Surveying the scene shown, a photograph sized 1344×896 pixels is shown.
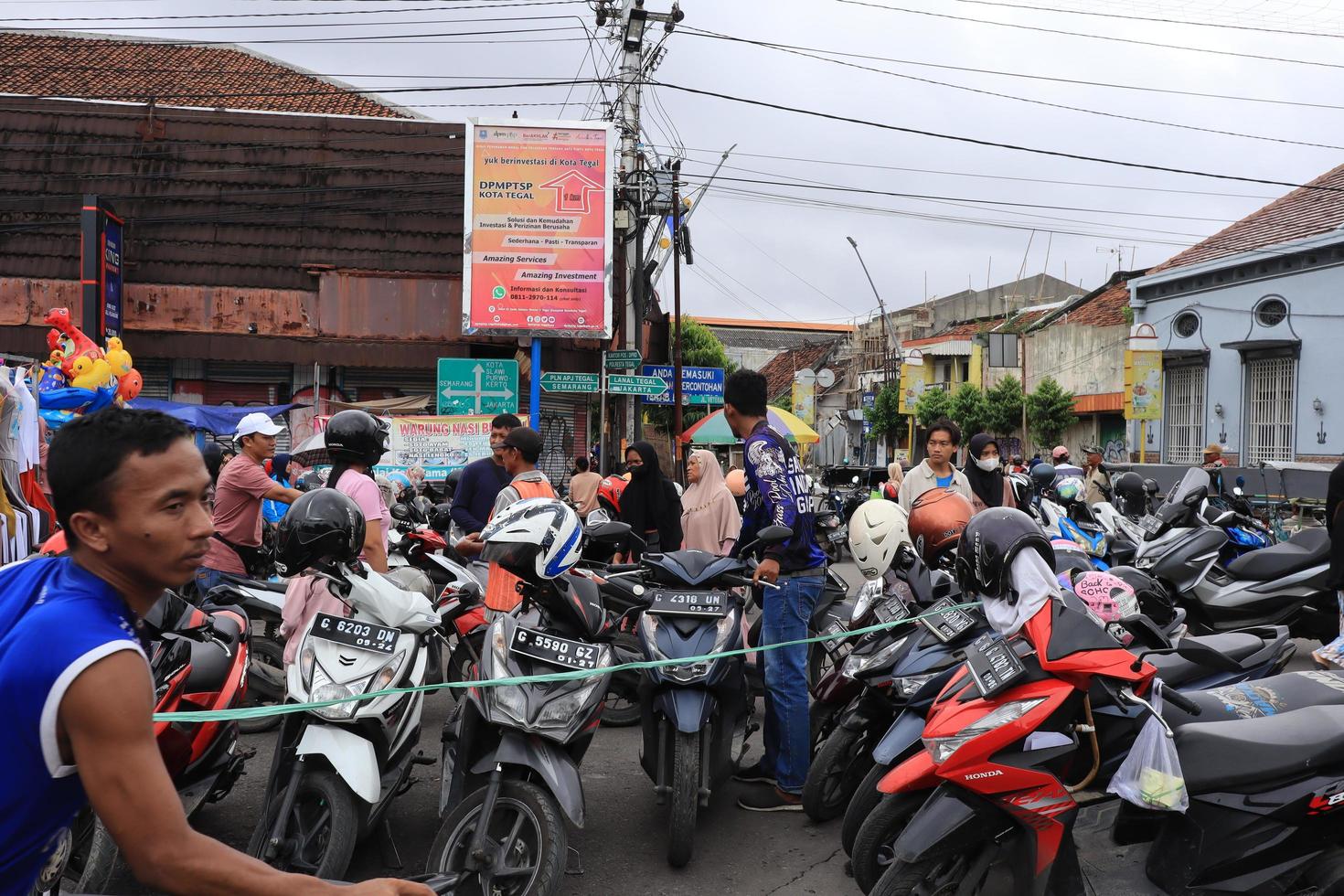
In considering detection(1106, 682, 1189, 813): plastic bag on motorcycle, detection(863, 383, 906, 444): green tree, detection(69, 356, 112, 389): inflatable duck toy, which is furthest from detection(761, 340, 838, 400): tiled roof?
detection(1106, 682, 1189, 813): plastic bag on motorcycle

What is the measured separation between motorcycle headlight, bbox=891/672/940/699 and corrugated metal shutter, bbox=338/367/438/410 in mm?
16013

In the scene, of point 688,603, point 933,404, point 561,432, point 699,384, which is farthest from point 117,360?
point 933,404

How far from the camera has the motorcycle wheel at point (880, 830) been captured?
11.1 ft

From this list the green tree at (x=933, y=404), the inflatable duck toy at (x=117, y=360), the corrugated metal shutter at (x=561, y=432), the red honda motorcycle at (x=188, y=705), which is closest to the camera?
the red honda motorcycle at (x=188, y=705)

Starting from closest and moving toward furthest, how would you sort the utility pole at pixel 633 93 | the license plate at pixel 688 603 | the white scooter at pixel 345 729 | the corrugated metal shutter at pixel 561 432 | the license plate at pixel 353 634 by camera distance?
the white scooter at pixel 345 729 < the license plate at pixel 353 634 < the license plate at pixel 688 603 < the utility pole at pixel 633 93 < the corrugated metal shutter at pixel 561 432

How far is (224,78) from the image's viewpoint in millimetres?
22531

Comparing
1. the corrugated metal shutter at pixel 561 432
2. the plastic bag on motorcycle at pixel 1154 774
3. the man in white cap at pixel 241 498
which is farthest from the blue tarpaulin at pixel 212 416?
the plastic bag on motorcycle at pixel 1154 774

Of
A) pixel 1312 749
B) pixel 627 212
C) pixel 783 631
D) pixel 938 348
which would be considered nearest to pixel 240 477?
pixel 783 631

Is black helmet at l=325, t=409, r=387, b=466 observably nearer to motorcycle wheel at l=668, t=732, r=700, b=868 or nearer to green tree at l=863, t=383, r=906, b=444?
motorcycle wheel at l=668, t=732, r=700, b=868

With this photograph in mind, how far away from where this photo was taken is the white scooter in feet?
11.2

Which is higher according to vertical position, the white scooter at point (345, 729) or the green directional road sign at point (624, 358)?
the green directional road sign at point (624, 358)

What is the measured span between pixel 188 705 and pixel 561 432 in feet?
52.9

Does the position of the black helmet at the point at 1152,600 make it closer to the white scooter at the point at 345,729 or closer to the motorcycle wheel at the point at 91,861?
the white scooter at the point at 345,729

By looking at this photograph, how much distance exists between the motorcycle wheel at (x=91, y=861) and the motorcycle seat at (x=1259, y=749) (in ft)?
11.9
